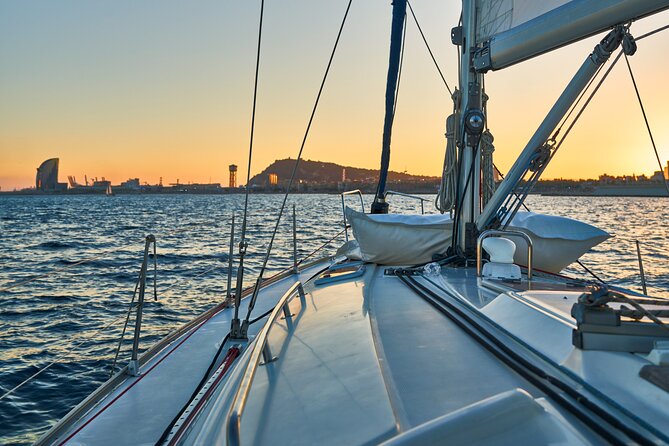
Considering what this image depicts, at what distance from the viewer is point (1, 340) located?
6.37 metres

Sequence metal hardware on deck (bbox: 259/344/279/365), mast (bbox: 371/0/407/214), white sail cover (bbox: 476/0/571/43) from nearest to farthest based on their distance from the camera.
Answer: metal hardware on deck (bbox: 259/344/279/365)
white sail cover (bbox: 476/0/571/43)
mast (bbox: 371/0/407/214)

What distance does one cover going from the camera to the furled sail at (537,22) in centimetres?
257

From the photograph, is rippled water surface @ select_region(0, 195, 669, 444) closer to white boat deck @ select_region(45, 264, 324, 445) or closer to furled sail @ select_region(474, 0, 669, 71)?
white boat deck @ select_region(45, 264, 324, 445)

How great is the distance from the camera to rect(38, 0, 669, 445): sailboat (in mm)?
1330

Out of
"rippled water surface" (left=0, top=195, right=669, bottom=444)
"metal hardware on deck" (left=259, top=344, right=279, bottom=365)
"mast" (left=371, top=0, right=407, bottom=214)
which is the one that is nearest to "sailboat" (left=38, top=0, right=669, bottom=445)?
"metal hardware on deck" (left=259, top=344, right=279, bottom=365)

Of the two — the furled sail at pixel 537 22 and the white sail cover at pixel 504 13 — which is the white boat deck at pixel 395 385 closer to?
the furled sail at pixel 537 22

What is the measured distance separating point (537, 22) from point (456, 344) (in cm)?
206

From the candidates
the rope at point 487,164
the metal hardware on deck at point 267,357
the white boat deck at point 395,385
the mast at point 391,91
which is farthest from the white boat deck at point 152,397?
the mast at point 391,91

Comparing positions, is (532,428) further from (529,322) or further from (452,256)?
(452,256)

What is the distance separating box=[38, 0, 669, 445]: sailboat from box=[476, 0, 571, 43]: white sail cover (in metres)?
0.01

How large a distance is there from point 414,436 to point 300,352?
3.50ft

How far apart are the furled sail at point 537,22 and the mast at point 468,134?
7.0 inches

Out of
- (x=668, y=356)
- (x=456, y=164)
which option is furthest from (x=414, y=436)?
(x=456, y=164)

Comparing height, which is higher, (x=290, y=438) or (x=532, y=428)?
(x=532, y=428)
